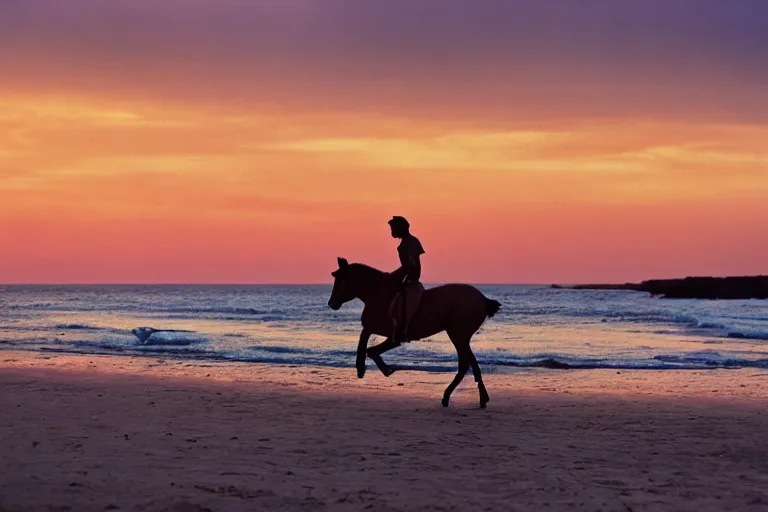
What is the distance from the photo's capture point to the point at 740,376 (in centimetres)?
1692

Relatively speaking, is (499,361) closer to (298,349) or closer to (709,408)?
(298,349)

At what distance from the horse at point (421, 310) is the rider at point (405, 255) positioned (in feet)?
0.45

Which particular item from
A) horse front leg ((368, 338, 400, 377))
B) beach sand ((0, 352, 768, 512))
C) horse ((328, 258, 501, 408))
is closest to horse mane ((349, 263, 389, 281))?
horse ((328, 258, 501, 408))

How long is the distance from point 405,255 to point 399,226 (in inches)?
16.5

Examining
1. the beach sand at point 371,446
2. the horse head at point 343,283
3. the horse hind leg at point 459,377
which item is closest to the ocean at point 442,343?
the beach sand at point 371,446

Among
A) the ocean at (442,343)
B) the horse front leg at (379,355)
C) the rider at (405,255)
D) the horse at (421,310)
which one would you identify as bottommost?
the ocean at (442,343)

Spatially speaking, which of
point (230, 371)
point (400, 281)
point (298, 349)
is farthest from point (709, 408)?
point (298, 349)

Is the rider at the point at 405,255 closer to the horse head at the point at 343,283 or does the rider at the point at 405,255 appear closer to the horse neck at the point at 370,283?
the horse neck at the point at 370,283

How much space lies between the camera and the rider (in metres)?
12.1

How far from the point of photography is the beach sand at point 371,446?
6887mm

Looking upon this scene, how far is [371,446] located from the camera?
9055 mm

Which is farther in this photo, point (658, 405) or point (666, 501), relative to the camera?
point (658, 405)

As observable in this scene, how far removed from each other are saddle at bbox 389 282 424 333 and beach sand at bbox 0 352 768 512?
1276 mm

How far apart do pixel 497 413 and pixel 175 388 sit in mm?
5411
